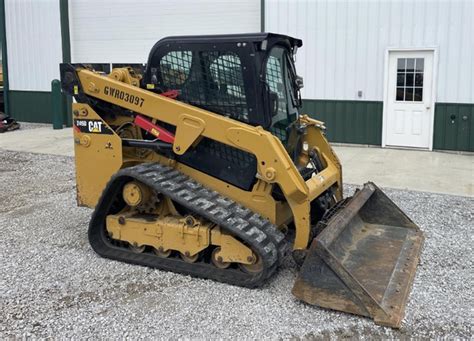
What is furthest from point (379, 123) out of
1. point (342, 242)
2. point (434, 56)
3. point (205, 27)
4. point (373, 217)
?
point (342, 242)

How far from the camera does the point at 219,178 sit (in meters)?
4.94

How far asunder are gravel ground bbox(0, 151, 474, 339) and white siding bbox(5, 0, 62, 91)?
1065 cm

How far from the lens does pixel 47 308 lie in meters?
4.12

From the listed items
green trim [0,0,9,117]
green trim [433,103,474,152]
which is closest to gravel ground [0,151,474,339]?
green trim [433,103,474,152]

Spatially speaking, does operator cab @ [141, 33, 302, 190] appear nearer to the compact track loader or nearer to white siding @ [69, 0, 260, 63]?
the compact track loader

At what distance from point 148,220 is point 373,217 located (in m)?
2.36

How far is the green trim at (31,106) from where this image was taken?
1600 cm

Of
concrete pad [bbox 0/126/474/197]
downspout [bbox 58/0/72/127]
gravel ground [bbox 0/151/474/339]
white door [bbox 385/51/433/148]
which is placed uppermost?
downspout [bbox 58/0/72/127]

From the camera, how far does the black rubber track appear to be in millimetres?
4383

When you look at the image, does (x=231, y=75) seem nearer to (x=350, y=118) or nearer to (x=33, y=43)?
(x=350, y=118)

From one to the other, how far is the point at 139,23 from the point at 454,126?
8.35 metres

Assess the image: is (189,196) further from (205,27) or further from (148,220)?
(205,27)

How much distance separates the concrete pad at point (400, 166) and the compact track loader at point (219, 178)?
10.0ft

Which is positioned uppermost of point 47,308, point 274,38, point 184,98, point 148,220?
point 274,38
